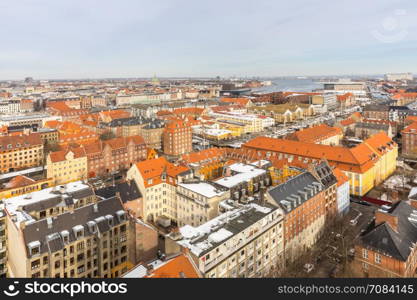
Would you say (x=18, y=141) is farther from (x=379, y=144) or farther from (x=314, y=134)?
(x=379, y=144)

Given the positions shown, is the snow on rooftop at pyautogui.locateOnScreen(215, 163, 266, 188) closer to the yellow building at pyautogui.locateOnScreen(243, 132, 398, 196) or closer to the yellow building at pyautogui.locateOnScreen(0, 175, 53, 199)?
the yellow building at pyautogui.locateOnScreen(243, 132, 398, 196)

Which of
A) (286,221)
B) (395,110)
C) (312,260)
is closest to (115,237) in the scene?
(286,221)

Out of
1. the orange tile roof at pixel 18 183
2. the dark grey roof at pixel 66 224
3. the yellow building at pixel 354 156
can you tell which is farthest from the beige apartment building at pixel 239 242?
the orange tile roof at pixel 18 183

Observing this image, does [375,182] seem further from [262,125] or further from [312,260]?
[262,125]

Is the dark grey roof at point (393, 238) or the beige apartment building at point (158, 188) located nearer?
the dark grey roof at point (393, 238)

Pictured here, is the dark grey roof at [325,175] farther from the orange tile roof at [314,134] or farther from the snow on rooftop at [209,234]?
the orange tile roof at [314,134]

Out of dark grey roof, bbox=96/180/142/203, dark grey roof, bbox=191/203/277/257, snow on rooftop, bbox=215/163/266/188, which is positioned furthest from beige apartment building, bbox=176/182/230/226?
dark grey roof, bbox=96/180/142/203

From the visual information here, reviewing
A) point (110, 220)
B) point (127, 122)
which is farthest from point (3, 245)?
point (127, 122)
